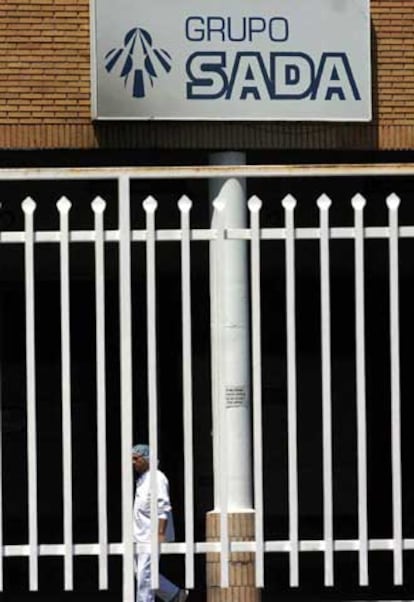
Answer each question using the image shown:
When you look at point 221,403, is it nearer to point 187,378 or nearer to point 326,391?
point 187,378

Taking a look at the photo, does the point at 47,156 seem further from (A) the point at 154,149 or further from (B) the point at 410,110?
(B) the point at 410,110

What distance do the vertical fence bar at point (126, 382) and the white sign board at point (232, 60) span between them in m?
6.40

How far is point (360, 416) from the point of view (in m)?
8.33

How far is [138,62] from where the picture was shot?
14625 millimetres

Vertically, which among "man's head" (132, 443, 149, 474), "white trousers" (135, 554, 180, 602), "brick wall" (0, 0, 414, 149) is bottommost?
"white trousers" (135, 554, 180, 602)

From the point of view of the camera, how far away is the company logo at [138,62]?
1457 centimetres

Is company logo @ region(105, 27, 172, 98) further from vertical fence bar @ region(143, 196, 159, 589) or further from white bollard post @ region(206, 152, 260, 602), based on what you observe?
vertical fence bar @ region(143, 196, 159, 589)

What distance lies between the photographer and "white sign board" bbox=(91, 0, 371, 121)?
1458 centimetres

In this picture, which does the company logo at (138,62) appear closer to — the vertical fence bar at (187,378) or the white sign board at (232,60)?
the white sign board at (232,60)

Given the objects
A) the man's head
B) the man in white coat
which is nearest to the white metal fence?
the man in white coat

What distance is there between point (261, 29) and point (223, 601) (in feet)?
15.5

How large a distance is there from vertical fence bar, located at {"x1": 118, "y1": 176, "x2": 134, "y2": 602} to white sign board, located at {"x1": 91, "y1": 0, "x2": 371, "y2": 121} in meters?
6.40

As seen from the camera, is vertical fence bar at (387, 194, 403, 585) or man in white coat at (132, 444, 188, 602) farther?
man in white coat at (132, 444, 188, 602)

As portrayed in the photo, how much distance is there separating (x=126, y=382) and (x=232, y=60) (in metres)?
6.94
